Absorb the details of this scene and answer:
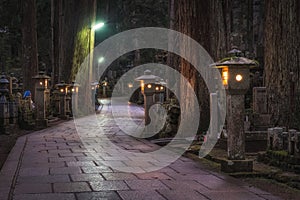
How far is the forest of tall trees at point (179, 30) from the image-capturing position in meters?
8.99

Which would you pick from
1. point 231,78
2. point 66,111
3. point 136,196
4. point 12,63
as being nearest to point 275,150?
point 231,78

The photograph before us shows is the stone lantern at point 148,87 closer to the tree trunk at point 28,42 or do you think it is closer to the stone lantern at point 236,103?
the stone lantern at point 236,103

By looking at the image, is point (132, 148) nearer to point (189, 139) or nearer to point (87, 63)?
point (189, 139)

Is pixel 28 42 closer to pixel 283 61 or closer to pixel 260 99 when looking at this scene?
pixel 260 99

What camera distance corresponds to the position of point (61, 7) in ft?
87.3

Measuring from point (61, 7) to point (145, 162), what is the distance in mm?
19855

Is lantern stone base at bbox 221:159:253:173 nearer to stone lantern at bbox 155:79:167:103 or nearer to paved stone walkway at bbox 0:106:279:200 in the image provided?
paved stone walkway at bbox 0:106:279:200

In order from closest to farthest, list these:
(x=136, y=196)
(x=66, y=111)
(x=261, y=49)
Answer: (x=136, y=196) < (x=66, y=111) < (x=261, y=49)

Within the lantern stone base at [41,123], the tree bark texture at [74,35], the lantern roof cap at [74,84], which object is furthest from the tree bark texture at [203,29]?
the tree bark texture at [74,35]

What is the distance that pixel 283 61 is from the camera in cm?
903

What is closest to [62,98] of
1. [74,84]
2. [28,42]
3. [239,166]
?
[74,84]

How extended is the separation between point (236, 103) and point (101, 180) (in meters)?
2.65

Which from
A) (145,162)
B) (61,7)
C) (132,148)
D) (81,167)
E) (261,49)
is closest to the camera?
(81,167)

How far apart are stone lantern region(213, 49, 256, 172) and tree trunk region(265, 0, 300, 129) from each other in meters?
1.77
